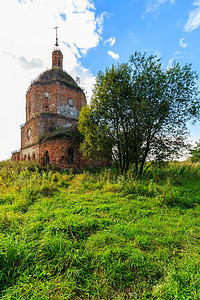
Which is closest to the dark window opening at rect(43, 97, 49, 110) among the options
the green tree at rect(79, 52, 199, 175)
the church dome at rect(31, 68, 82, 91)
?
the church dome at rect(31, 68, 82, 91)

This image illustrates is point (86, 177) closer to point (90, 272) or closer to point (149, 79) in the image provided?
→ point (90, 272)

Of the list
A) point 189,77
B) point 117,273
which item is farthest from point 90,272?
point 189,77

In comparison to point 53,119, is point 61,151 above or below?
below

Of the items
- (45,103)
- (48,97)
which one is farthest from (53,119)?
(48,97)

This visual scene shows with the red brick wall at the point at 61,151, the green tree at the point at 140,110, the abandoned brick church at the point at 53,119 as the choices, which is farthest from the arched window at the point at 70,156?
the green tree at the point at 140,110

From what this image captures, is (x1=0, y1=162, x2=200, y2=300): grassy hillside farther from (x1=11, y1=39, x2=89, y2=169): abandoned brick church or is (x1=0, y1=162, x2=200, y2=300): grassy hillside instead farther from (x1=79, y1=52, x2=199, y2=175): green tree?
(x1=11, y1=39, x2=89, y2=169): abandoned brick church

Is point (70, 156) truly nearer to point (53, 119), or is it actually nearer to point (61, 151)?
point (61, 151)

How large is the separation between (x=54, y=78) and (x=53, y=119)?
6.79 m

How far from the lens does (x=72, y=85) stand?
21.1m

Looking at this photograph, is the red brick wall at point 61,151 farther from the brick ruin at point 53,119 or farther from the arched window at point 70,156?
the arched window at point 70,156

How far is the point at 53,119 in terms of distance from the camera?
18562mm

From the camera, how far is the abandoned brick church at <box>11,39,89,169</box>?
1516cm

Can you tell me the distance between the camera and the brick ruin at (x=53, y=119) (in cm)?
1516

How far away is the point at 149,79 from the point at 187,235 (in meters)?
8.60
